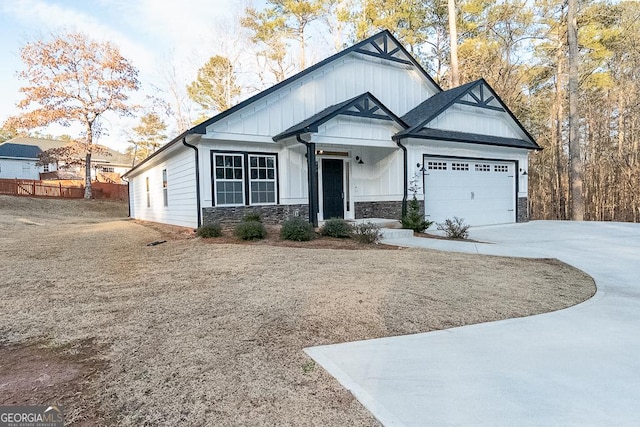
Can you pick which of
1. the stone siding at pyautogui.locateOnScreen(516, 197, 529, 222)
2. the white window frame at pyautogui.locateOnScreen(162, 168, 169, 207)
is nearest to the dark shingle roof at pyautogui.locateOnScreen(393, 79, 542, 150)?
the stone siding at pyautogui.locateOnScreen(516, 197, 529, 222)

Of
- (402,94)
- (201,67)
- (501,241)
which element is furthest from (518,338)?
(201,67)

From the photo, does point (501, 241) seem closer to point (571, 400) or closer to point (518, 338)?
point (518, 338)

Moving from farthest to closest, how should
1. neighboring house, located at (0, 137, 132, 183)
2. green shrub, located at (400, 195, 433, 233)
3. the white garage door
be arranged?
neighboring house, located at (0, 137, 132, 183) → the white garage door → green shrub, located at (400, 195, 433, 233)

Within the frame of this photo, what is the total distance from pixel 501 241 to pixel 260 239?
628 cm

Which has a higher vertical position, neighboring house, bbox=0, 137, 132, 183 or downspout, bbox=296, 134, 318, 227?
neighboring house, bbox=0, 137, 132, 183

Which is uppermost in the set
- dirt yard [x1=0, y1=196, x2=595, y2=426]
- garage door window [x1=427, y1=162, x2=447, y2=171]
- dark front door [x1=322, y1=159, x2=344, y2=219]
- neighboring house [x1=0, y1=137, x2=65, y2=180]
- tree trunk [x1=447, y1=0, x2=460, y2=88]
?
tree trunk [x1=447, y1=0, x2=460, y2=88]

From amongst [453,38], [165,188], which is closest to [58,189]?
[165,188]

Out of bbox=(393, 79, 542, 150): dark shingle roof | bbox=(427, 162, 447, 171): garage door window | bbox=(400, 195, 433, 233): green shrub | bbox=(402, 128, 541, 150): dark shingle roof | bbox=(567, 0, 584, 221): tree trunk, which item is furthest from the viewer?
bbox=(567, 0, 584, 221): tree trunk

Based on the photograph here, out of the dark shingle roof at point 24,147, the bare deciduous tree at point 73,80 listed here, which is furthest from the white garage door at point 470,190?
the dark shingle roof at point 24,147

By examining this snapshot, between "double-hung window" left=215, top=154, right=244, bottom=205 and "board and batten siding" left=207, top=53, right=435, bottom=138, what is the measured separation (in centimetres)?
79

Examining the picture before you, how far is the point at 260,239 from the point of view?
28.7 feet

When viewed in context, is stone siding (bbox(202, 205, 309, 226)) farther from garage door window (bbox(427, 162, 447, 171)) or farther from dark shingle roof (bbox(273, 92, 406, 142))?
garage door window (bbox(427, 162, 447, 171))

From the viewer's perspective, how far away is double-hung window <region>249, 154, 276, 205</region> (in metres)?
10.9

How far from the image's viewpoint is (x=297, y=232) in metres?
8.55
